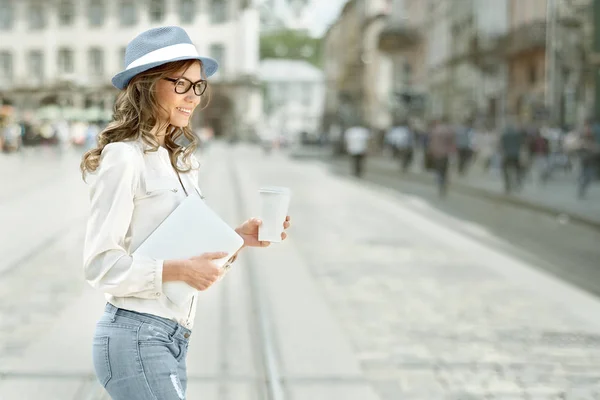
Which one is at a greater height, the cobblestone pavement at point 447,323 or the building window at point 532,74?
the building window at point 532,74

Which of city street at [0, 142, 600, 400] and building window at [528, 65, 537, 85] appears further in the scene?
building window at [528, 65, 537, 85]

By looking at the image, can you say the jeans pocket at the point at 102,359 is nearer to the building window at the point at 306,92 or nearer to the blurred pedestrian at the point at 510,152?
the blurred pedestrian at the point at 510,152

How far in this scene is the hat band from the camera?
264cm

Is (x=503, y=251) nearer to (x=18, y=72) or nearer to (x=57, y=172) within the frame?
(x=57, y=172)

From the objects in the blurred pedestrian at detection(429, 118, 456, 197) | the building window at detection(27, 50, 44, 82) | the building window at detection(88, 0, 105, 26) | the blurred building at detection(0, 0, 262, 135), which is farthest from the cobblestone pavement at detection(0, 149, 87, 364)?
the building window at detection(88, 0, 105, 26)

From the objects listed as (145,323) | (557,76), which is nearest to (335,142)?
(557,76)

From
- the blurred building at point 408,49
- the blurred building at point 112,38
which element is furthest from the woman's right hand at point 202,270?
the blurred building at point 112,38

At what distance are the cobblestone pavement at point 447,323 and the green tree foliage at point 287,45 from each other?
378 ft

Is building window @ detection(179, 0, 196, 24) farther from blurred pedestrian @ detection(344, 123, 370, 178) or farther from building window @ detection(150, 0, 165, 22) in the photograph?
blurred pedestrian @ detection(344, 123, 370, 178)

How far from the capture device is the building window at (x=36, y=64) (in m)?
91.4

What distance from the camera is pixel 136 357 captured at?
2.66 m

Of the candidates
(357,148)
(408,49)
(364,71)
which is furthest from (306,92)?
(357,148)

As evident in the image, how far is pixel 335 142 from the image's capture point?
50.1 meters

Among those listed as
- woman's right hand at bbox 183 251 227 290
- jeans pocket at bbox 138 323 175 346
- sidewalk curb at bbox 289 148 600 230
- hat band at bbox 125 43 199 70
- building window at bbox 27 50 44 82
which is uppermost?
building window at bbox 27 50 44 82
